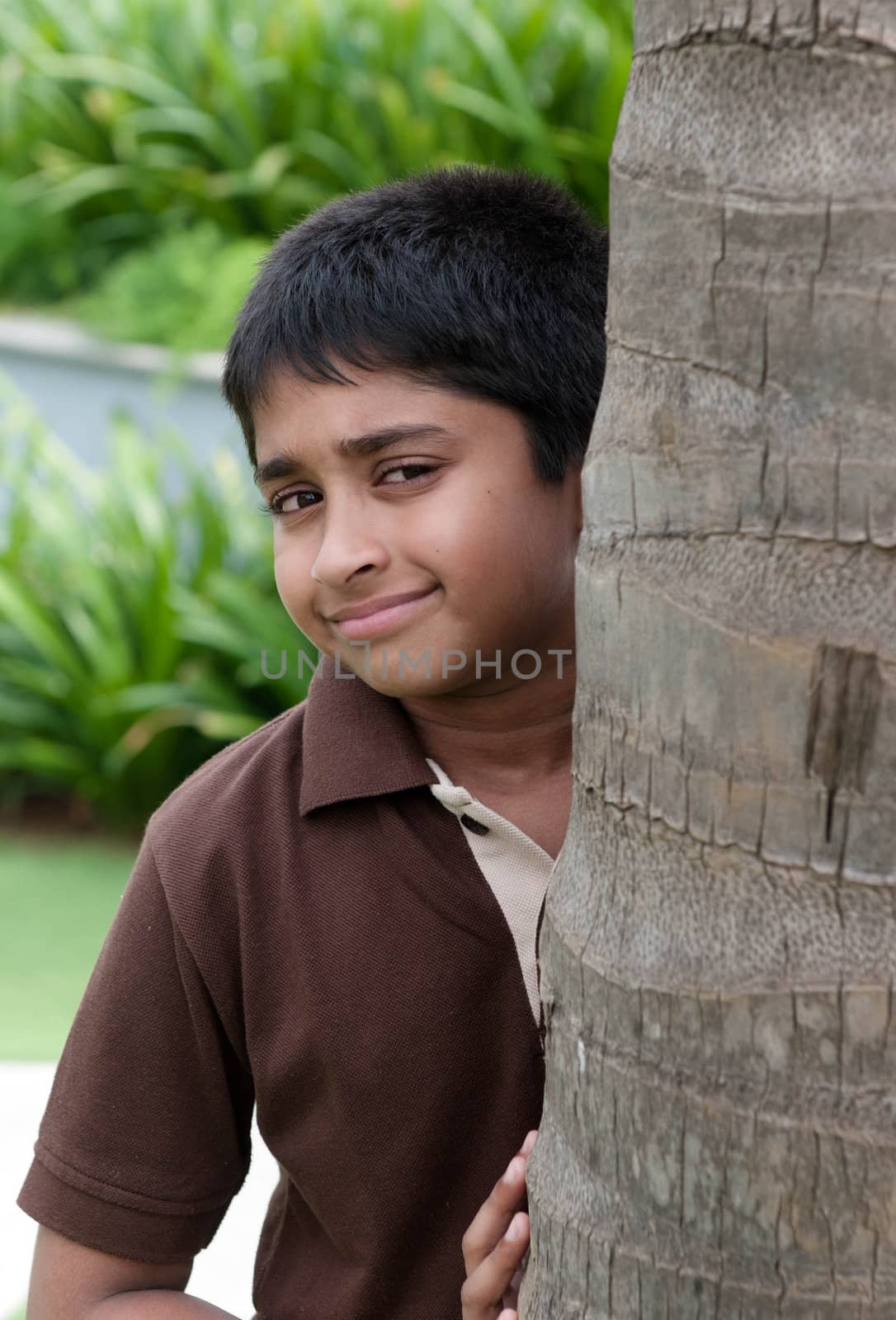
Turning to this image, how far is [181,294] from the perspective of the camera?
6.59m

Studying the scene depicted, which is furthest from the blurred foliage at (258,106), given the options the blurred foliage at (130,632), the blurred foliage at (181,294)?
A: the blurred foliage at (130,632)

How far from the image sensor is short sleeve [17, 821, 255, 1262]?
1534 millimetres

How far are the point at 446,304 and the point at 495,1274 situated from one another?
0.89m

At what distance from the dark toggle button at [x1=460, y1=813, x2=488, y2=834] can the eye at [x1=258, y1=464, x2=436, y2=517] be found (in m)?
0.33

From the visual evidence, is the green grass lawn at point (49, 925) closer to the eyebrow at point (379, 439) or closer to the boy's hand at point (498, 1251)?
the eyebrow at point (379, 439)

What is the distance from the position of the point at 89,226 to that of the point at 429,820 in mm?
6542

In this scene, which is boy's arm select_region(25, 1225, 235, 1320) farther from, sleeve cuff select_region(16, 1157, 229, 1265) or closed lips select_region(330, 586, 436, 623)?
closed lips select_region(330, 586, 436, 623)

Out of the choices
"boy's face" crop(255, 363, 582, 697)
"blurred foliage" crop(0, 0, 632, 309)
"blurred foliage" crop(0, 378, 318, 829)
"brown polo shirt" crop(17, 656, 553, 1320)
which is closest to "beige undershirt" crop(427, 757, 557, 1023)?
"brown polo shirt" crop(17, 656, 553, 1320)

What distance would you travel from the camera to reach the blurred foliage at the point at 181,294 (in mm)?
6355

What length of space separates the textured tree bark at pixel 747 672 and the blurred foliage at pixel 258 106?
515 centimetres

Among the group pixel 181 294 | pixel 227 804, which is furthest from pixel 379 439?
pixel 181 294

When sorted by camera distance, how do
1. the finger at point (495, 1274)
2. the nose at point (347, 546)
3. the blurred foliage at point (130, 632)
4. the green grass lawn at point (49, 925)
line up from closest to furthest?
the finger at point (495, 1274), the nose at point (347, 546), the green grass lawn at point (49, 925), the blurred foliage at point (130, 632)

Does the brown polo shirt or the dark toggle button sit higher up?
the dark toggle button

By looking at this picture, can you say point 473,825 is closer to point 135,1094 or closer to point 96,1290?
point 135,1094
